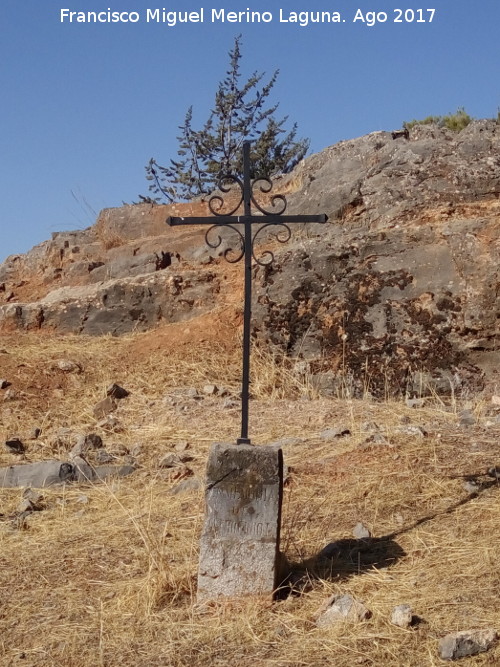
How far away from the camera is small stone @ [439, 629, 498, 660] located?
337cm

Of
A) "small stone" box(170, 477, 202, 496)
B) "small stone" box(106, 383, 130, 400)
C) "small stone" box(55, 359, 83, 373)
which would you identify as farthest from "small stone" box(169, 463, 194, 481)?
"small stone" box(55, 359, 83, 373)

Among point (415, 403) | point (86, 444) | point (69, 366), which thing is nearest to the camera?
point (86, 444)

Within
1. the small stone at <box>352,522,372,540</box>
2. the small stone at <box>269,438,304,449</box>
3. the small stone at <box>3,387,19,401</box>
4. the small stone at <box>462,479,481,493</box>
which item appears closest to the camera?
the small stone at <box>352,522,372,540</box>

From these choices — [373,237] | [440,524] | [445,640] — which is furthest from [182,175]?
[445,640]

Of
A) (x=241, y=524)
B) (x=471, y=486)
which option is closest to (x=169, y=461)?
(x=471, y=486)

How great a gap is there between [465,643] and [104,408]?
520cm

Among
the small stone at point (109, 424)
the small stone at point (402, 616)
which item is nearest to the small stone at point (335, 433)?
the small stone at point (109, 424)

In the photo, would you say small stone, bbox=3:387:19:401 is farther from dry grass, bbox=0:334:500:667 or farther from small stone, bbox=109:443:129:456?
small stone, bbox=109:443:129:456

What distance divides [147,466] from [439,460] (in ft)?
7.37

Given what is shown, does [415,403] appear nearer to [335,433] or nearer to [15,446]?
[335,433]

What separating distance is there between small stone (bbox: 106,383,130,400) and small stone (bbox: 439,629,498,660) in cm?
534

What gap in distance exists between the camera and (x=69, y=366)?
356 inches

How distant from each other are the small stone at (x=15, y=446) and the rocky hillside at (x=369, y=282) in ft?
9.24

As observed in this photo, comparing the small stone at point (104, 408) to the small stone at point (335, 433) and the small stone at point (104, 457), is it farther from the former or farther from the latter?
the small stone at point (335, 433)
